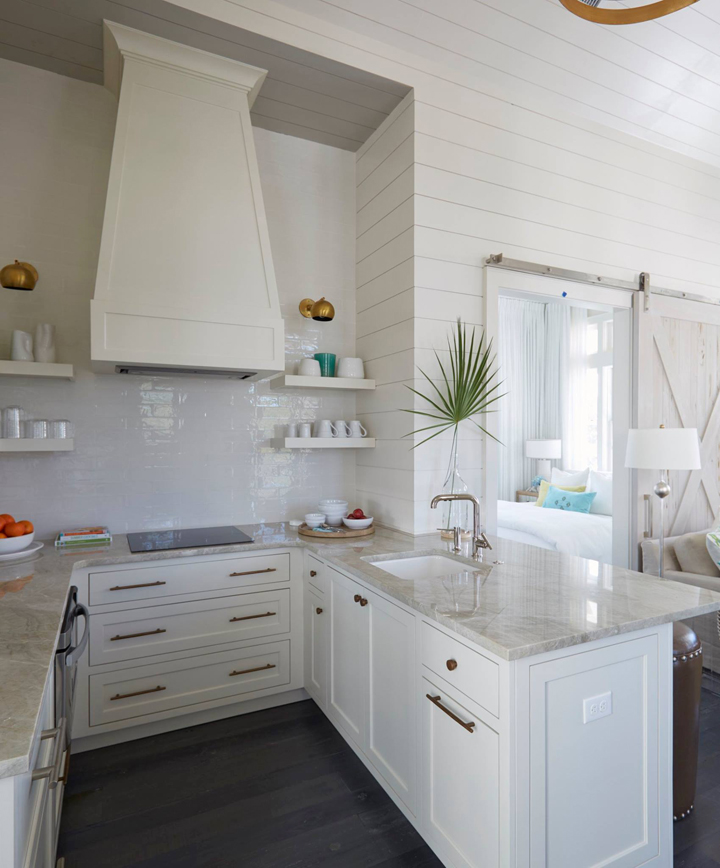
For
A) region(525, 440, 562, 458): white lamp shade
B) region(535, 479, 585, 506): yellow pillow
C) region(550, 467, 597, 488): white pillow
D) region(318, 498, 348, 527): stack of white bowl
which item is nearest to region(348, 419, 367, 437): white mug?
region(318, 498, 348, 527): stack of white bowl

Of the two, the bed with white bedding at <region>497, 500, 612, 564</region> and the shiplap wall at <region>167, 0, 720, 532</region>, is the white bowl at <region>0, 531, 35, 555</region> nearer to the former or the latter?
the shiplap wall at <region>167, 0, 720, 532</region>

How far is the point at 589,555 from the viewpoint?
4.12 meters

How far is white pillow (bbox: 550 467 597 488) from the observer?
5773 mm

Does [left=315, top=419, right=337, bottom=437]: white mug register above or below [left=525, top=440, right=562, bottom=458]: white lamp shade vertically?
above

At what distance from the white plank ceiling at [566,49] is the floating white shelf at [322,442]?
2.10m

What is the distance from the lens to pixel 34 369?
2479 mm

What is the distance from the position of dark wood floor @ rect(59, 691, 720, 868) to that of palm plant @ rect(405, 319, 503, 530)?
1261 mm

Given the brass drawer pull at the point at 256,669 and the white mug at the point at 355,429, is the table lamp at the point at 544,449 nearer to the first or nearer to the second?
the white mug at the point at 355,429

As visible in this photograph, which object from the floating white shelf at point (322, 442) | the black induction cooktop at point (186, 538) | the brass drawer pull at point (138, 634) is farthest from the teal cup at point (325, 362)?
the brass drawer pull at point (138, 634)

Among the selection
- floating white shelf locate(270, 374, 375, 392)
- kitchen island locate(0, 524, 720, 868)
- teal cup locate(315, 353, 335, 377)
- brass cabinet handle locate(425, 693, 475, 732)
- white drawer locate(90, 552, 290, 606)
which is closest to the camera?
kitchen island locate(0, 524, 720, 868)

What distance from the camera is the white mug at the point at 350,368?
323cm

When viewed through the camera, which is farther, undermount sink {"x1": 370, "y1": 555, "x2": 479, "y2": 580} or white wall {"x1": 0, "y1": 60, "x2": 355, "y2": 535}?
white wall {"x1": 0, "y1": 60, "x2": 355, "y2": 535}

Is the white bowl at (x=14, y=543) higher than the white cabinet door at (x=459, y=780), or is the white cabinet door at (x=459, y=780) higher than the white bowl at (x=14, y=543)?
the white bowl at (x=14, y=543)

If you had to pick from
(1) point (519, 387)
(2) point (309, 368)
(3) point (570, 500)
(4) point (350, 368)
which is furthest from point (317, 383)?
(1) point (519, 387)
